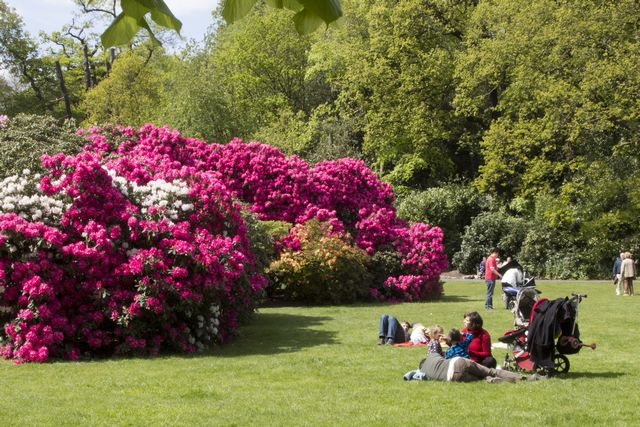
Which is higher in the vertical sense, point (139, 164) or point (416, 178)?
point (416, 178)

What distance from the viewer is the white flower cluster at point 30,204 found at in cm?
1377

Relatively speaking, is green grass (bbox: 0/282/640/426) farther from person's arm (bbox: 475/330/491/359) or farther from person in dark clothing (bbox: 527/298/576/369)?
person's arm (bbox: 475/330/491/359)

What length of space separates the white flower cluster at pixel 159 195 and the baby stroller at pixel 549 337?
20.6 feet

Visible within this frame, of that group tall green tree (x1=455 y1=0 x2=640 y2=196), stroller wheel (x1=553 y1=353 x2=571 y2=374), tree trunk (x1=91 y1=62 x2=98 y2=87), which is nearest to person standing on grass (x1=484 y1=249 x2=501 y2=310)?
stroller wheel (x1=553 y1=353 x2=571 y2=374)

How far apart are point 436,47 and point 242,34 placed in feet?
53.0

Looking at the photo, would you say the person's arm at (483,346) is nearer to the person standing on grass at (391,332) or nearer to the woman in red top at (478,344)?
the woman in red top at (478,344)

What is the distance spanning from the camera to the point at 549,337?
11016 mm

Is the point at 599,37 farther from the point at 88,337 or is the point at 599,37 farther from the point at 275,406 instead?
the point at 275,406

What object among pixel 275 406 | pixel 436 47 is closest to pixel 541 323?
pixel 275 406

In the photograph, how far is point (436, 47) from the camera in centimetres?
4200

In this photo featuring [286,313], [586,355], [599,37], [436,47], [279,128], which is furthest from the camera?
[279,128]

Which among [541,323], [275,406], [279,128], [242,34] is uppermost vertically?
[242,34]

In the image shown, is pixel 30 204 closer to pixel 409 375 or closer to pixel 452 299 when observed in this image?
pixel 409 375

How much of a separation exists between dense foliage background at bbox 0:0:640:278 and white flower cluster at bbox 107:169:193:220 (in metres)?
15.4
